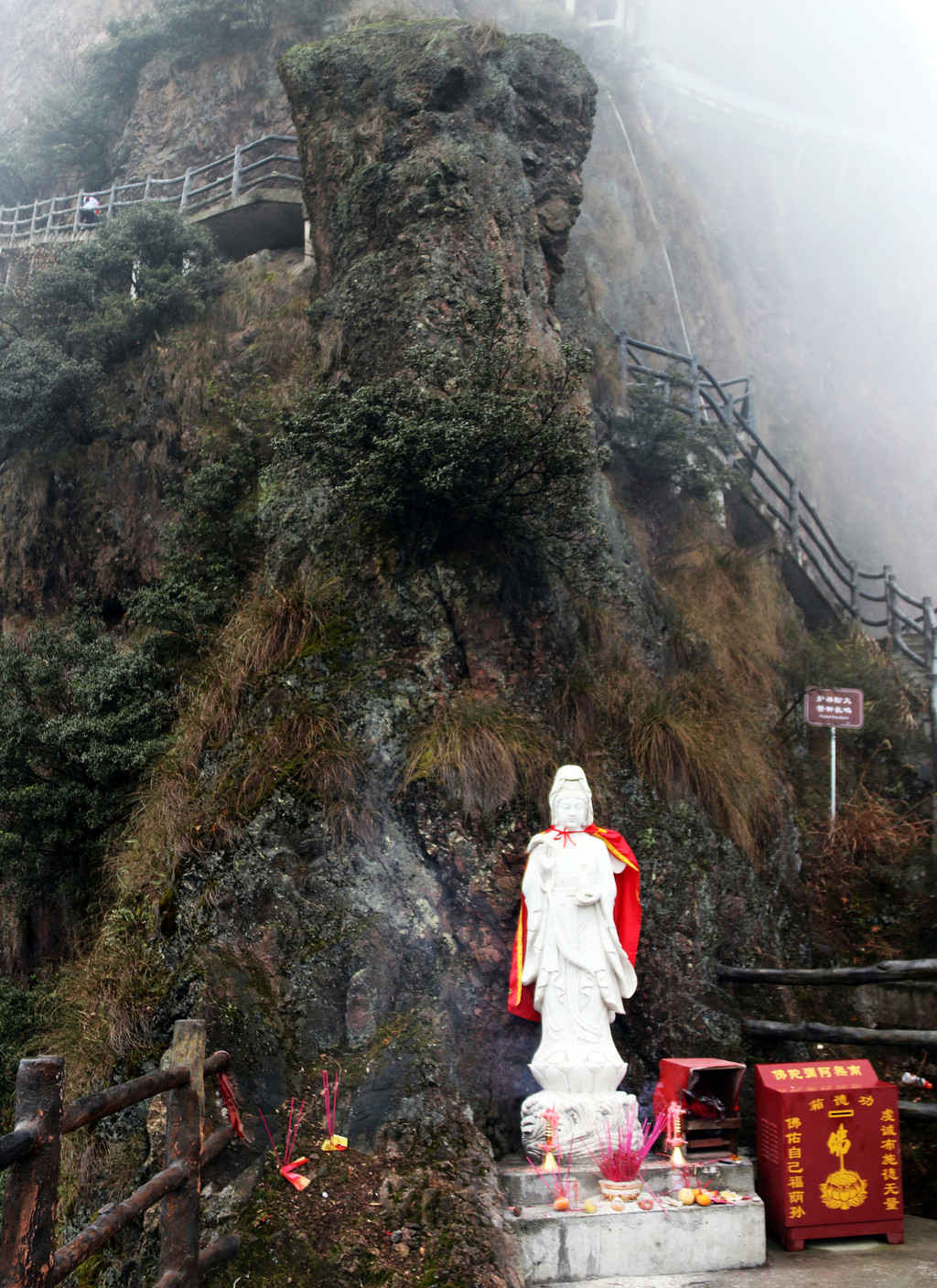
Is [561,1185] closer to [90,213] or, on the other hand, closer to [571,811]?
[571,811]

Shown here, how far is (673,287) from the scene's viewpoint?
24.8m

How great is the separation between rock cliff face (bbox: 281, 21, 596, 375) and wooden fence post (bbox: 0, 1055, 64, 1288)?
6.99 m

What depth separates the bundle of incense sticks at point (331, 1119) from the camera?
522 cm

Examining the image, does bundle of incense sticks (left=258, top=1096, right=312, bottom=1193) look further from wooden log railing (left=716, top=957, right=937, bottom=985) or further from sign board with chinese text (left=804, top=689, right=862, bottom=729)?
sign board with chinese text (left=804, top=689, right=862, bottom=729)

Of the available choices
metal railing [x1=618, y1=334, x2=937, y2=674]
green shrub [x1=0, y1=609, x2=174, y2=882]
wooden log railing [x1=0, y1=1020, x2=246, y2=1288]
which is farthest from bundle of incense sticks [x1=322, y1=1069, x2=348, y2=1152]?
metal railing [x1=618, y1=334, x2=937, y2=674]

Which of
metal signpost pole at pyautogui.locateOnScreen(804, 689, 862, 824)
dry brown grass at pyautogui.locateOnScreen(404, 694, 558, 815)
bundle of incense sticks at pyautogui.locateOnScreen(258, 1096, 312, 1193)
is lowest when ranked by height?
bundle of incense sticks at pyautogui.locateOnScreen(258, 1096, 312, 1193)

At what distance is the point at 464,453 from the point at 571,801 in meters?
2.74

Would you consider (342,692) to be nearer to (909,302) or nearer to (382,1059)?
(382,1059)

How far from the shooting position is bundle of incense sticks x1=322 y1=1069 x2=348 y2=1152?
17.1ft

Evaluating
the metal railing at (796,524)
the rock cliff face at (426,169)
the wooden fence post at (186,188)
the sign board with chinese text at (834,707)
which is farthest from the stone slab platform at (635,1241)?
the wooden fence post at (186,188)

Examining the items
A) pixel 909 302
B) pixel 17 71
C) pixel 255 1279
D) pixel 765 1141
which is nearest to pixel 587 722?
pixel 765 1141

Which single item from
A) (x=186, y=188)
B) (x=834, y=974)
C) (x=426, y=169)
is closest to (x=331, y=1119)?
(x=834, y=974)

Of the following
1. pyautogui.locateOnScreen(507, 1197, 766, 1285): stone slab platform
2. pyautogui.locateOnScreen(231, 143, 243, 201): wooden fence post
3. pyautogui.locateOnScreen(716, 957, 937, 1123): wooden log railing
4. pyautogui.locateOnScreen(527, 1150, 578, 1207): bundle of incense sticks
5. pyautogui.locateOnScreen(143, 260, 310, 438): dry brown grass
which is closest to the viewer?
pyautogui.locateOnScreen(507, 1197, 766, 1285): stone slab platform

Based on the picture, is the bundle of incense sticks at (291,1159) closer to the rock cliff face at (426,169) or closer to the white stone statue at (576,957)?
the white stone statue at (576,957)
